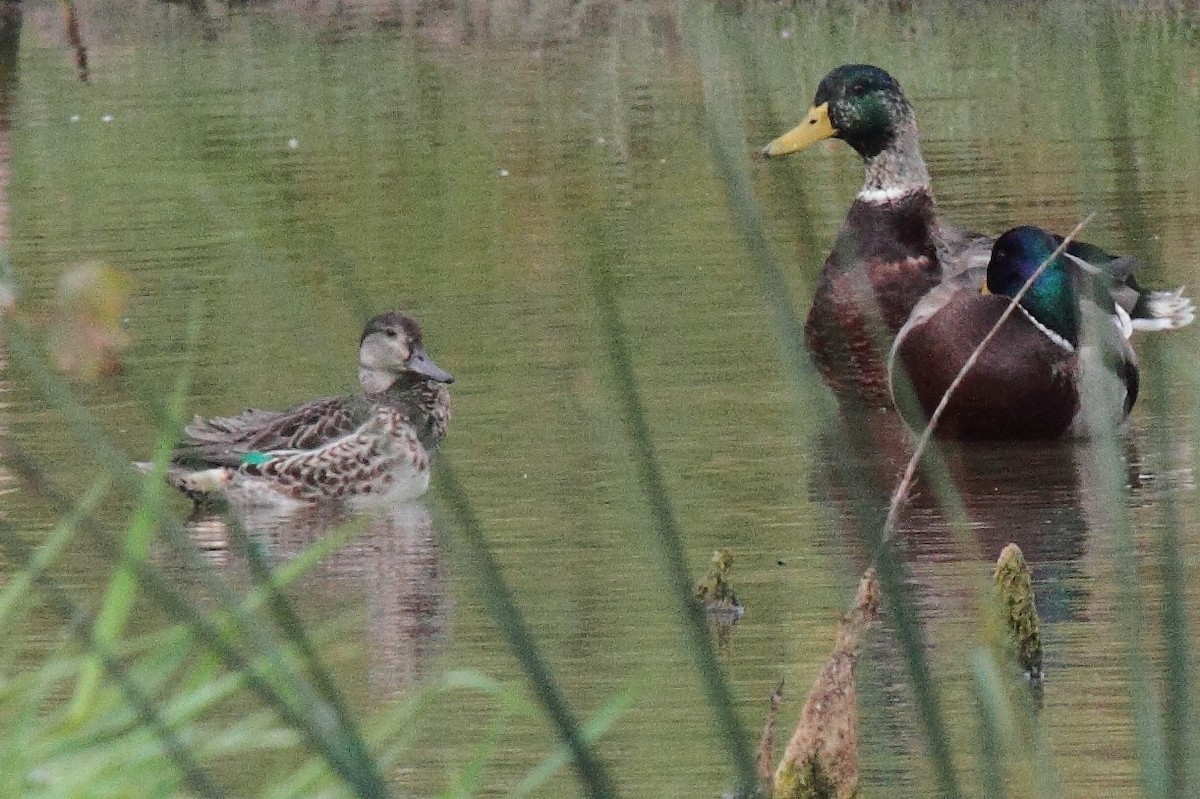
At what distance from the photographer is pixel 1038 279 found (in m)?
7.39

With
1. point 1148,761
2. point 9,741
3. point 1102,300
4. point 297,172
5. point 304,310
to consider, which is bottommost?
point 297,172

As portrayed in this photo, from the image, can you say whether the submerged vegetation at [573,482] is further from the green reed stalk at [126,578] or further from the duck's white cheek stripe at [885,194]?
the duck's white cheek stripe at [885,194]

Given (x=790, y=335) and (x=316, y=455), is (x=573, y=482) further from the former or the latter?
(x=790, y=335)

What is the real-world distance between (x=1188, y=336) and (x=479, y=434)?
8.01ft

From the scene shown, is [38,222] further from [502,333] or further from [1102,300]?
[1102,300]

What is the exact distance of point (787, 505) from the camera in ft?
22.7

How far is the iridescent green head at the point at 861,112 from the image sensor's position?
339 inches

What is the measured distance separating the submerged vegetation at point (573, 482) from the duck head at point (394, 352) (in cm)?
28

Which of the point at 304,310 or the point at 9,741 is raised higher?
the point at 304,310

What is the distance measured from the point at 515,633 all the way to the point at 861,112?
23.7ft

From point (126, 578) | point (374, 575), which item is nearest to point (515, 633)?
point (126, 578)

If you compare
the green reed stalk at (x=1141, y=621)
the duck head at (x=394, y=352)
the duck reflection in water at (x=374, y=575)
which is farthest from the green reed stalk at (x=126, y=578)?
the duck head at (x=394, y=352)

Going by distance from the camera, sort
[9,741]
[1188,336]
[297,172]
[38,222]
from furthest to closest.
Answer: [297,172]
[38,222]
[1188,336]
[9,741]

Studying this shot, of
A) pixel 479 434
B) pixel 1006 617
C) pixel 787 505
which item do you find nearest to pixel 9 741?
pixel 1006 617
